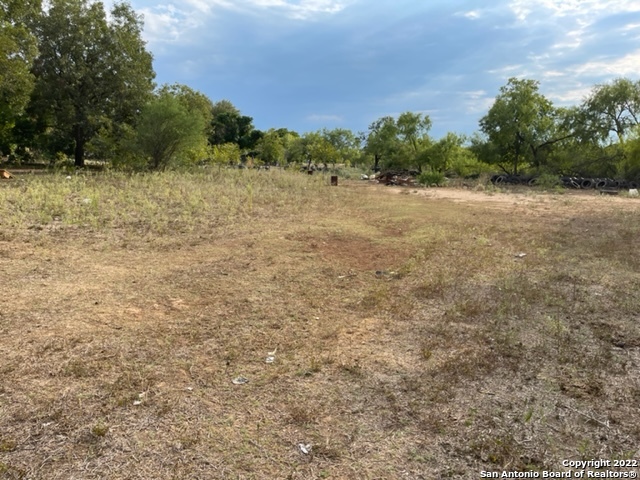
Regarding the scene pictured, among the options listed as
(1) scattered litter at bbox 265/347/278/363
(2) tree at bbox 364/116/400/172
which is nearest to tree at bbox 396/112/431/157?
(2) tree at bbox 364/116/400/172

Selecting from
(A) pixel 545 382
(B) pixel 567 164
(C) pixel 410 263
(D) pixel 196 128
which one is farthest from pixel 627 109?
(A) pixel 545 382

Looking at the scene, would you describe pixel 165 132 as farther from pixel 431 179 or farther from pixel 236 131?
pixel 236 131

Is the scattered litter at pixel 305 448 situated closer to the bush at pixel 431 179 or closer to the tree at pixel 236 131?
the bush at pixel 431 179

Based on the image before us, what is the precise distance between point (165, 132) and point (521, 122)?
25360mm

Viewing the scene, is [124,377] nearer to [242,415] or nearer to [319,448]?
[242,415]

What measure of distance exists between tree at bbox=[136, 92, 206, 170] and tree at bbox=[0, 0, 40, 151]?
4.07 meters

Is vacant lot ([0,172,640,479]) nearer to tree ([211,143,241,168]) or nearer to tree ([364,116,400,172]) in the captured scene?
tree ([211,143,241,168])

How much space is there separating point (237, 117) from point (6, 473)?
48.4 m

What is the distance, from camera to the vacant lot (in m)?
1.88

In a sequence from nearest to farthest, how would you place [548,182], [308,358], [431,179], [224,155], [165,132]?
Answer: [308,358] → [165,132] → [548,182] → [431,179] → [224,155]

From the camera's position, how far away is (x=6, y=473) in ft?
5.61

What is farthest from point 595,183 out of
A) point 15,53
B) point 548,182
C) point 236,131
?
point 236,131

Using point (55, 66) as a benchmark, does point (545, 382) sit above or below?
below

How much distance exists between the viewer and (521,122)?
95.4 feet
